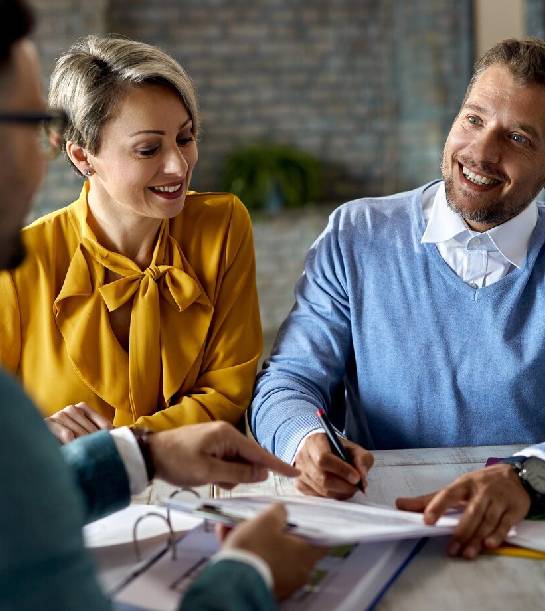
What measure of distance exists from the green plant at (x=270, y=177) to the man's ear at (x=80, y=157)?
3.77 metres

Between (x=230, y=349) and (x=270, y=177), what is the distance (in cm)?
397

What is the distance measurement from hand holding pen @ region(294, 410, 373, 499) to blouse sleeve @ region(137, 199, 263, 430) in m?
0.34

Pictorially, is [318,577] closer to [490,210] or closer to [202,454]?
[202,454]

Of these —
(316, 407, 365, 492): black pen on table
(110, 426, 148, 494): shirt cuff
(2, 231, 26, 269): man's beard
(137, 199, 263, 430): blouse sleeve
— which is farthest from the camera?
(137, 199, 263, 430): blouse sleeve

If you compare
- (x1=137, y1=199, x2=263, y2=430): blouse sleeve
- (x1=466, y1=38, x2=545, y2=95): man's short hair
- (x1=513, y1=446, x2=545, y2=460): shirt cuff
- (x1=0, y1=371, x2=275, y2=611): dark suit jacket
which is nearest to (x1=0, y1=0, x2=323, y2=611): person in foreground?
(x1=0, y1=371, x2=275, y2=611): dark suit jacket

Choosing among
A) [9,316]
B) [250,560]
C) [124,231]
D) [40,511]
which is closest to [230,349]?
[124,231]

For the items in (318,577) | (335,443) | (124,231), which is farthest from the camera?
(124,231)

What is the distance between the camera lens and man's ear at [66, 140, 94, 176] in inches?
72.3

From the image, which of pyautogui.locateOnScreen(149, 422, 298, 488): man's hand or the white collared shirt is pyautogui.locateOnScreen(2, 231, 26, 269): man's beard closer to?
pyautogui.locateOnScreen(149, 422, 298, 488): man's hand

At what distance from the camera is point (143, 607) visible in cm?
95

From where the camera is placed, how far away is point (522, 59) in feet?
5.63

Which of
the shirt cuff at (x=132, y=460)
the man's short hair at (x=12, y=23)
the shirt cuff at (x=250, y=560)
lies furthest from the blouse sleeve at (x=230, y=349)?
the man's short hair at (x=12, y=23)

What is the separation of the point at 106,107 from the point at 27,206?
3.20 ft

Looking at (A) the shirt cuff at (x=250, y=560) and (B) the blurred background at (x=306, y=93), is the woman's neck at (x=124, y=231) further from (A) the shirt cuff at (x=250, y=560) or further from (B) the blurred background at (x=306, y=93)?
(B) the blurred background at (x=306, y=93)
